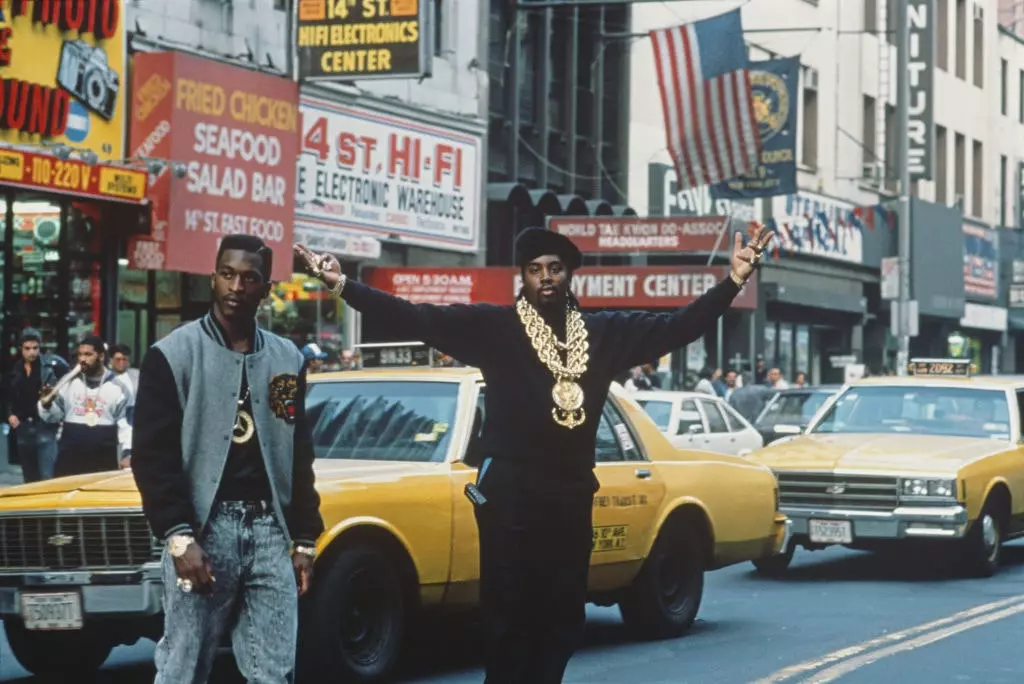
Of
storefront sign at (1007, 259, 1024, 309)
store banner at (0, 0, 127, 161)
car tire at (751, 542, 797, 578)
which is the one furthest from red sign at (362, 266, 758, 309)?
storefront sign at (1007, 259, 1024, 309)

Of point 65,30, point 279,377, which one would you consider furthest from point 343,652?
point 65,30

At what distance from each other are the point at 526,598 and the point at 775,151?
25.9m

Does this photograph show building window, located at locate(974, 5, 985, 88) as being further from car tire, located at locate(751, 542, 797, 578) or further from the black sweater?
the black sweater

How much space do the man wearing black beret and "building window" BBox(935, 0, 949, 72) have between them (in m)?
45.5

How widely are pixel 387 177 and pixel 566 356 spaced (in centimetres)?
2062

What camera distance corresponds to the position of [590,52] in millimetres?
34062

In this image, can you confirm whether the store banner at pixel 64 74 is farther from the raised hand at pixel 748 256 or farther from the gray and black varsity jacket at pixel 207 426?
the gray and black varsity jacket at pixel 207 426

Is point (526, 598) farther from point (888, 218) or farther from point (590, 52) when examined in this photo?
point (888, 218)

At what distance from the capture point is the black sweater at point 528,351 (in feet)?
21.6

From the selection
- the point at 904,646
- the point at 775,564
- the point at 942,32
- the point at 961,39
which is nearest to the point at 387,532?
the point at 904,646

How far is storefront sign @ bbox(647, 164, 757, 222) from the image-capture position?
35.1 metres

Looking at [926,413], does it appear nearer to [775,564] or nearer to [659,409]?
[775,564]

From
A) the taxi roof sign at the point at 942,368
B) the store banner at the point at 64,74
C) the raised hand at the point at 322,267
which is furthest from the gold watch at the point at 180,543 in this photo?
the store banner at the point at 64,74

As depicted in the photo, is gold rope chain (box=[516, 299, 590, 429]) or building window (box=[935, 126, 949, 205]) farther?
building window (box=[935, 126, 949, 205])
